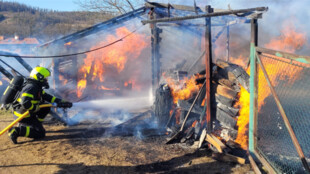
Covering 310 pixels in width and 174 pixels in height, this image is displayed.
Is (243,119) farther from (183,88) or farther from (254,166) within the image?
(183,88)

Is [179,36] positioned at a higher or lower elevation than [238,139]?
higher

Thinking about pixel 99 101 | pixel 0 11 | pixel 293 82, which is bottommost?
pixel 99 101

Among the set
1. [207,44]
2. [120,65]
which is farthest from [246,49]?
[207,44]

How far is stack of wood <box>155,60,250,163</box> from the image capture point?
5488 mm

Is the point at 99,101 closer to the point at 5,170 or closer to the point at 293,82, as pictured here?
the point at 5,170

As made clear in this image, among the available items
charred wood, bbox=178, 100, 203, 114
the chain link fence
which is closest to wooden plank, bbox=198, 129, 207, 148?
charred wood, bbox=178, 100, 203, 114

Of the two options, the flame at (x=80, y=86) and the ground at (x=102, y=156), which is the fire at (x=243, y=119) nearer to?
the ground at (x=102, y=156)

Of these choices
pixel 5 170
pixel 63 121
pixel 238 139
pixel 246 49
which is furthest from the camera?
pixel 246 49

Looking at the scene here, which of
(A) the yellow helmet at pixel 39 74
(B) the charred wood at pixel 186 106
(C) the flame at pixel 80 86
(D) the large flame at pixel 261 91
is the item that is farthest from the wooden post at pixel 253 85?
(C) the flame at pixel 80 86

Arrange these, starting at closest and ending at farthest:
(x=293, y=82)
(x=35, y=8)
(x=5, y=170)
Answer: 1. (x=5, y=170)
2. (x=293, y=82)
3. (x=35, y=8)

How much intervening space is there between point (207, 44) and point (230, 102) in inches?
60.1

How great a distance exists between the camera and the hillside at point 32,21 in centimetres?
4503

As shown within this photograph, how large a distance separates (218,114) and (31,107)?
15.9 feet

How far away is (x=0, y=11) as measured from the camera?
75.4 meters
